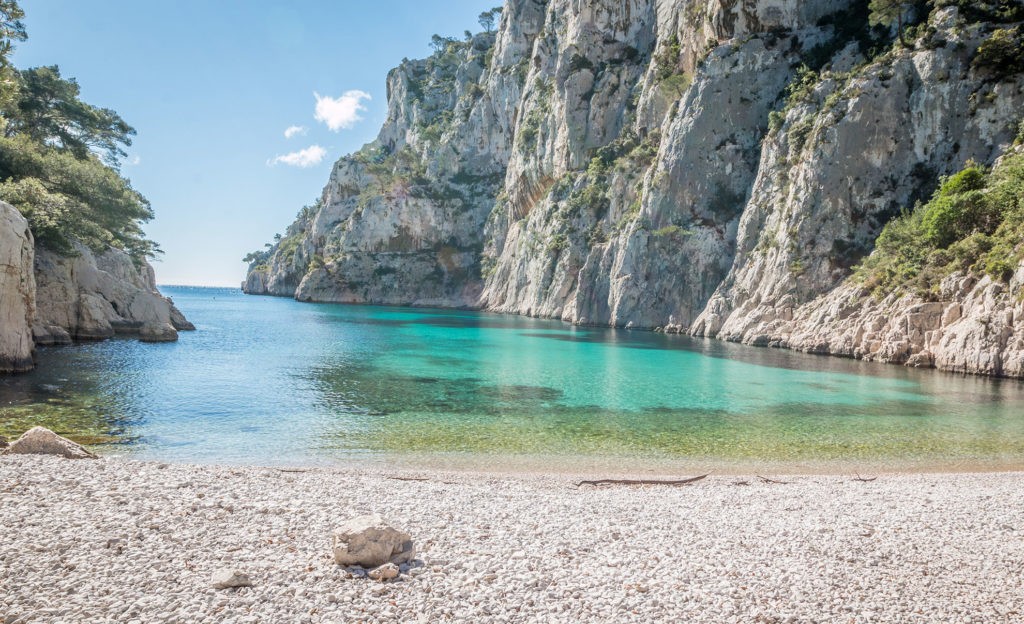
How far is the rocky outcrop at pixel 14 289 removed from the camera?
826 inches

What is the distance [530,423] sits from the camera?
16984mm

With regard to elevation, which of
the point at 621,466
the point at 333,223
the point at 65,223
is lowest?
the point at 621,466

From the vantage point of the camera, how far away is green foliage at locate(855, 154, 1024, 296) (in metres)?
28.9

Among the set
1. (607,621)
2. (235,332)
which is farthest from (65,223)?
(607,621)

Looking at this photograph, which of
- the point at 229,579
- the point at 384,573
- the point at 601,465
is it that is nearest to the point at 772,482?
the point at 601,465

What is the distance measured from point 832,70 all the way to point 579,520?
55.8 meters

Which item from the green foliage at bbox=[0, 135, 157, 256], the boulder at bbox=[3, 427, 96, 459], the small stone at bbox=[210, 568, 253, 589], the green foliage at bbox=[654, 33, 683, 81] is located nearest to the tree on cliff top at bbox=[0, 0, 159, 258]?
the green foliage at bbox=[0, 135, 157, 256]

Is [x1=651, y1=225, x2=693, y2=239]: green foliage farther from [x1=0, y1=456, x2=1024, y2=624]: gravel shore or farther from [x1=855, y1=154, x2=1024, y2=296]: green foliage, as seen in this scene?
[x1=0, y1=456, x2=1024, y2=624]: gravel shore

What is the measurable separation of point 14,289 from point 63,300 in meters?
12.7

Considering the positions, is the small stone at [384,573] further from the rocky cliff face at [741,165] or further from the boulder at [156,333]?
the boulder at [156,333]

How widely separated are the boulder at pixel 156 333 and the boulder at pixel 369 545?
122 ft

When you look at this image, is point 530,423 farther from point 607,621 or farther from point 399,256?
point 399,256

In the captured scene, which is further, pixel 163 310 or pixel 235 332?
pixel 235 332

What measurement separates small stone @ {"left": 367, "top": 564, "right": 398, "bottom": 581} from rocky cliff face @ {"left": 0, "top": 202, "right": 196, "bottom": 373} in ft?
77.6
